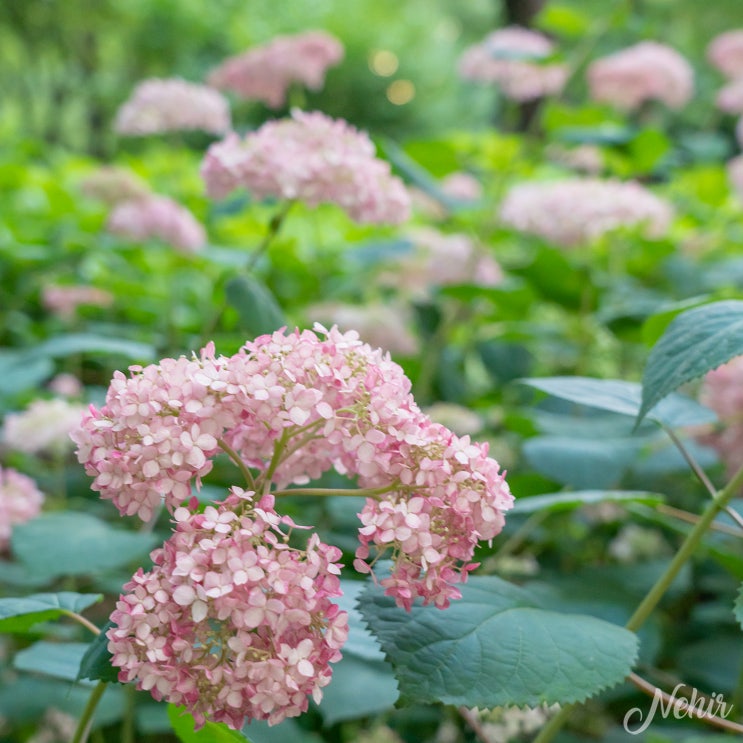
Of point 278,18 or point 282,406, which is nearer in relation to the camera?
point 282,406

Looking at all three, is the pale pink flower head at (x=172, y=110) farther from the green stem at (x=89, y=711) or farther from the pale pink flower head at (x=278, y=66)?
the green stem at (x=89, y=711)

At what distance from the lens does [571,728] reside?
51.0 inches

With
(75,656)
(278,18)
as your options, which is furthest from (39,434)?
(278,18)

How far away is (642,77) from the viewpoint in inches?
85.7

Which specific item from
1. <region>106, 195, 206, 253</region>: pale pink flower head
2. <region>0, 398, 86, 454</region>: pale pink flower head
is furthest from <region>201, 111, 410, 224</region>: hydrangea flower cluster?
<region>106, 195, 206, 253</region>: pale pink flower head

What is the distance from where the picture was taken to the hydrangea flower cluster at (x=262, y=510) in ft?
1.53

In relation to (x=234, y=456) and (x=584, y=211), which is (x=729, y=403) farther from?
(x=234, y=456)

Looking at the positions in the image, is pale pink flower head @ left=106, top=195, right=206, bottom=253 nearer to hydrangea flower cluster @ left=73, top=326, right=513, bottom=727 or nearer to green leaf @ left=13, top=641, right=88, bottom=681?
green leaf @ left=13, top=641, right=88, bottom=681

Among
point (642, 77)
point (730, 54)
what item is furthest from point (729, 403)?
point (730, 54)

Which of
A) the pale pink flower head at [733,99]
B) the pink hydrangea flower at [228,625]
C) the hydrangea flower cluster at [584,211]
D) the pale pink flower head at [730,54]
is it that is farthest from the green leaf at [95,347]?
the pale pink flower head at [730,54]

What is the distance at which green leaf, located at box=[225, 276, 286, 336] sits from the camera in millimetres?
948

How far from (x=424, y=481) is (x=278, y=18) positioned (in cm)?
1088

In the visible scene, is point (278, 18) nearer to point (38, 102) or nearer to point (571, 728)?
point (38, 102)

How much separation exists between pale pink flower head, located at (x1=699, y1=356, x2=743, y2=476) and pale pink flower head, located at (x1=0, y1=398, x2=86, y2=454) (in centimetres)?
90
